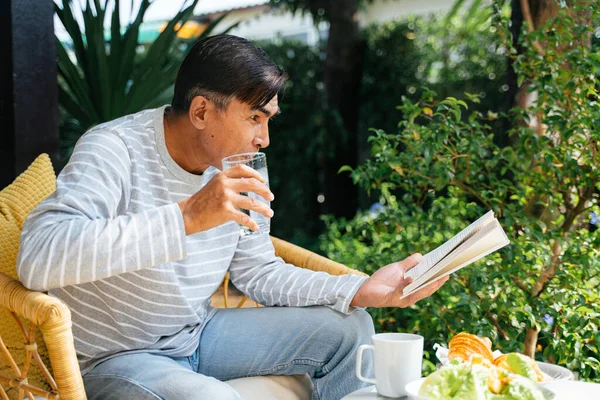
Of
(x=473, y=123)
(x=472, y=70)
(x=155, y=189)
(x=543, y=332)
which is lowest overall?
(x=543, y=332)

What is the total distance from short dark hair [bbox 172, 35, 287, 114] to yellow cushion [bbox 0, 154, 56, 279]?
0.41m

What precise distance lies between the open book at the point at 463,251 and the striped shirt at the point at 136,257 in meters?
0.30

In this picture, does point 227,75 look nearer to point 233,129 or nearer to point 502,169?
point 233,129

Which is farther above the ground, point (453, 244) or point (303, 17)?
point (303, 17)

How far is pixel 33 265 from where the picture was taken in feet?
4.68

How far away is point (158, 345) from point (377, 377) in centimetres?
55

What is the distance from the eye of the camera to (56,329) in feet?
4.60

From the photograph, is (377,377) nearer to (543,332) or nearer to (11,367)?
(11,367)

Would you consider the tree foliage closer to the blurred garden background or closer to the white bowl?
the blurred garden background

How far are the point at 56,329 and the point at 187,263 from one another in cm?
50

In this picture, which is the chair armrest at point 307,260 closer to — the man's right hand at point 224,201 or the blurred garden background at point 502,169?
the blurred garden background at point 502,169

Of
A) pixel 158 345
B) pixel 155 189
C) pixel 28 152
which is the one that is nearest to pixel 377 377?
pixel 158 345

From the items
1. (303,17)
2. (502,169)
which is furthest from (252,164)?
(303,17)

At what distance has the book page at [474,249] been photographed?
144 cm
